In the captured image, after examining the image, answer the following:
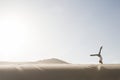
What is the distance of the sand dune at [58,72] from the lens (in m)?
2.67

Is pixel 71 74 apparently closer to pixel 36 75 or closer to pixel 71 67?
pixel 71 67

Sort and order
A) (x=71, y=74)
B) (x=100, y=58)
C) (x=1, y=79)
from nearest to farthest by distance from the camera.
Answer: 1. (x=1, y=79)
2. (x=71, y=74)
3. (x=100, y=58)

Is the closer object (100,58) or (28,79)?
(28,79)

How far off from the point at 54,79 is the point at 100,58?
257 inches

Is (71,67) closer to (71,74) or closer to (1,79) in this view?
(71,74)

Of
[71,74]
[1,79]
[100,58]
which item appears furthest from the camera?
[100,58]

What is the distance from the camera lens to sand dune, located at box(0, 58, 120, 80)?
8.77ft

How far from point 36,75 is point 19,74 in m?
0.23

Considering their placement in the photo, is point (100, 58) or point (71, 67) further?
point (100, 58)

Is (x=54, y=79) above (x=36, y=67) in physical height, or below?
below

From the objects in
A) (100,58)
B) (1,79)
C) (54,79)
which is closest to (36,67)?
(54,79)

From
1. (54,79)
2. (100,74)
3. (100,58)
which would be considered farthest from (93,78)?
(100,58)

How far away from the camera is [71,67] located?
9.55 ft

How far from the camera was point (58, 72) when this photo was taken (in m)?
2.79
